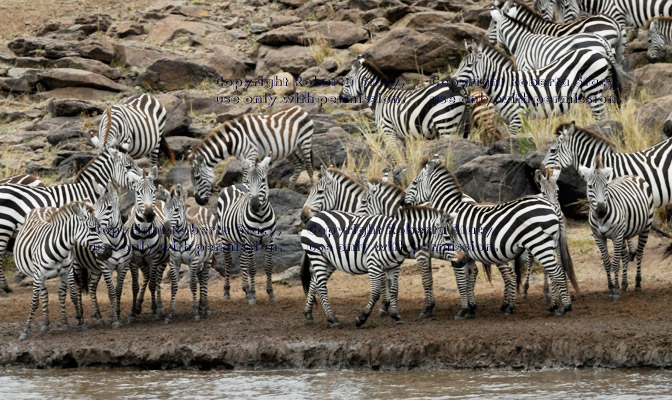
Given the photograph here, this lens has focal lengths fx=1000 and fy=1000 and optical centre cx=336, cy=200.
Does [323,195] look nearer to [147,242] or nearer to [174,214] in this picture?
[174,214]

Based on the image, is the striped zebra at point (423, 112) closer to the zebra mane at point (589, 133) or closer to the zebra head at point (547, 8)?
the zebra mane at point (589, 133)

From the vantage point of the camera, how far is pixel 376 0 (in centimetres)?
2650

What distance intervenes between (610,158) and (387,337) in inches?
182

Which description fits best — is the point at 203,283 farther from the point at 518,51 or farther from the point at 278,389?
the point at 518,51

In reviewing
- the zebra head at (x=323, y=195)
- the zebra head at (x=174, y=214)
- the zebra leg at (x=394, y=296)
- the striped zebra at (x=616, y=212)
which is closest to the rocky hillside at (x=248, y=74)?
the zebra head at (x=323, y=195)

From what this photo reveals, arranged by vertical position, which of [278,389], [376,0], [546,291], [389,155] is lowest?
[278,389]

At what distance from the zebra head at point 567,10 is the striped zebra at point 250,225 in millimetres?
11978

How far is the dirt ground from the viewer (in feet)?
32.8

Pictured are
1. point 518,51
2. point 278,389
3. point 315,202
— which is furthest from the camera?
point 518,51

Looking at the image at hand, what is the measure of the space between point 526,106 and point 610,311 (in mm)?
6417

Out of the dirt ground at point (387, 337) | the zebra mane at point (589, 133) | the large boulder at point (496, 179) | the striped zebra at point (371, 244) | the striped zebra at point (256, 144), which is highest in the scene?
the striped zebra at point (256, 144)

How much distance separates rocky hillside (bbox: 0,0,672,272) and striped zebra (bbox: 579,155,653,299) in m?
2.60

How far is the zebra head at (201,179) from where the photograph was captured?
16125 mm

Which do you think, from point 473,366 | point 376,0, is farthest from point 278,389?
point 376,0
